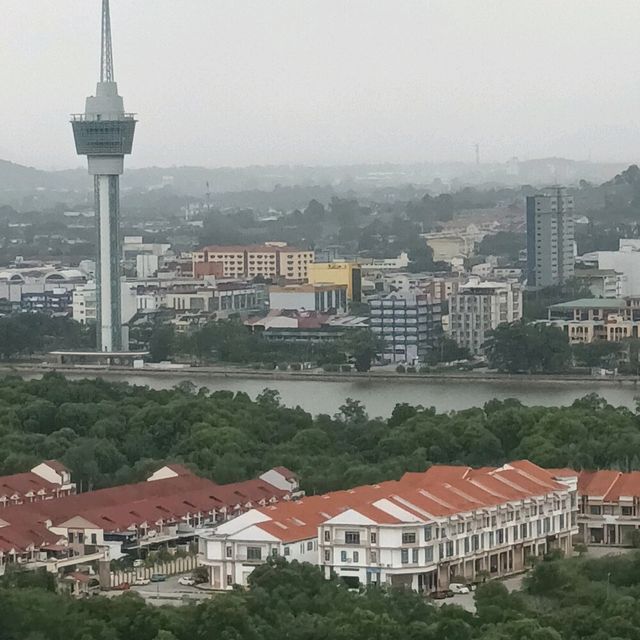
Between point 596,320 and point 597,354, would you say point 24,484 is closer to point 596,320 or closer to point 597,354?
point 597,354

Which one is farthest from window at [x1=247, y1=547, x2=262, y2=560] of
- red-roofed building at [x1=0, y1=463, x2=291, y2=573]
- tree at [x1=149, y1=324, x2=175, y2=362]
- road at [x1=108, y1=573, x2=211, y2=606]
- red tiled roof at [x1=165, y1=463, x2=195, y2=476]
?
tree at [x1=149, y1=324, x2=175, y2=362]

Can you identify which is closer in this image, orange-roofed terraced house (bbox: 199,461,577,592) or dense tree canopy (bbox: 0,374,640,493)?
orange-roofed terraced house (bbox: 199,461,577,592)

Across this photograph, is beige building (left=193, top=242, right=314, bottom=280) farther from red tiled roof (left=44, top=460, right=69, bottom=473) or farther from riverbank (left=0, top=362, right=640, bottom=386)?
red tiled roof (left=44, top=460, right=69, bottom=473)

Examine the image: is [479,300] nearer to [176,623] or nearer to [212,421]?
[212,421]

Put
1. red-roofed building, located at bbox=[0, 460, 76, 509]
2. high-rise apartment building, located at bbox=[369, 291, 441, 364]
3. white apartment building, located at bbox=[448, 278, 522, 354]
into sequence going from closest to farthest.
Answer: red-roofed building, located at bbox=[0, 460, 76, 509] < high-rise apartment building, located at bbox=[369, 291, 441, 364] < white apartment building, located at bbox=[448, 278, 522, 354]

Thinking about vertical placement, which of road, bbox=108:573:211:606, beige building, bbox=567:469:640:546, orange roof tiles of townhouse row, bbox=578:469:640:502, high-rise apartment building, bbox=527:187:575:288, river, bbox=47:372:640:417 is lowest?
road, bbox=108:573:211:606

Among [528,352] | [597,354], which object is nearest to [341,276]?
[597,354]

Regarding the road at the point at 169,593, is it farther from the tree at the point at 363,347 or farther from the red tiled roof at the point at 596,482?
the tree at the point at 363,347

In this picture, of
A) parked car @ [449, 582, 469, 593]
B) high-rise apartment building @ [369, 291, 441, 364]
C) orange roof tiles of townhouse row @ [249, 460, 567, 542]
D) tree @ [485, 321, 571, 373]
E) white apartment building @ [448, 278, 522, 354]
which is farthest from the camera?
white apartment building @ [448, 278, 522, 354]
